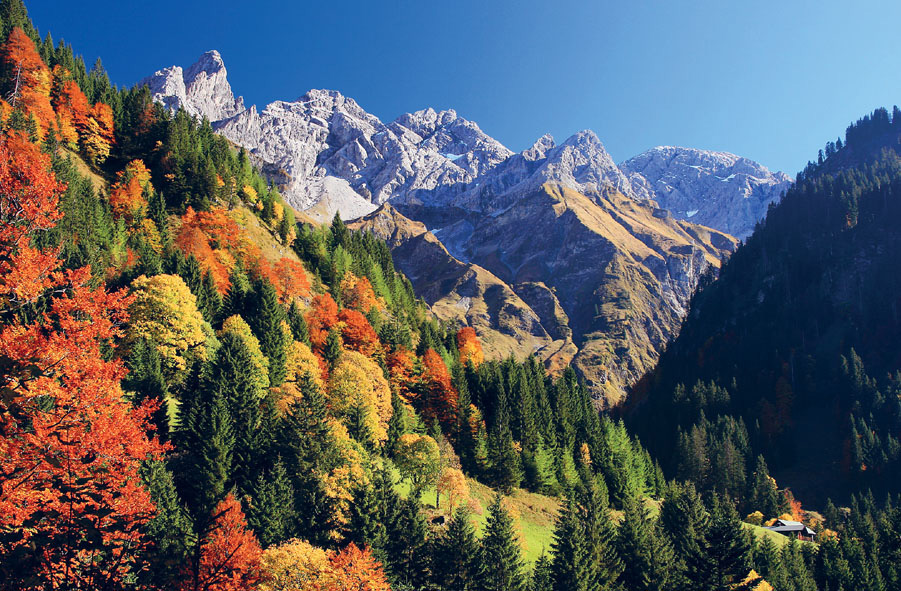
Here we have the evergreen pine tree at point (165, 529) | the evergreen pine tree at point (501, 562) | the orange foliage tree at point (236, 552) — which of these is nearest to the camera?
the orange foliage tree at point (236, 552)

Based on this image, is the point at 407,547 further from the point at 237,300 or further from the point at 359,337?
the point at 237,300

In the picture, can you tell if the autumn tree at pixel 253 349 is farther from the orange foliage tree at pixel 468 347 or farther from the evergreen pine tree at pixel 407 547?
the orange foliage tree at pixel 468 347

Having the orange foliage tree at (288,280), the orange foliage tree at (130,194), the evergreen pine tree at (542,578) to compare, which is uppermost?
the orange foliage tree at (130,194)

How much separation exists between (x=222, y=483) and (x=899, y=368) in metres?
213

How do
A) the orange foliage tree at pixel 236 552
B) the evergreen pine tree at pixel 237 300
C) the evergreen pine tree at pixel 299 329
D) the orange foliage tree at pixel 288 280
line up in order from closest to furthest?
the orange foliage tree at pixel 236 552
the evergreen pine tree at pixel 237 300
the evergreen pine tree at pixel 299 329
the orange foliage tree at pixel 288 280

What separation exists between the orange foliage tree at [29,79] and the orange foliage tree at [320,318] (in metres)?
52.2

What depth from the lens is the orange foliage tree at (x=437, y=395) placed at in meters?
88.1

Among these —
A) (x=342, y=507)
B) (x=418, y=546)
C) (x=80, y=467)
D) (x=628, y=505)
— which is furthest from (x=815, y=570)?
(x=80, y=467)

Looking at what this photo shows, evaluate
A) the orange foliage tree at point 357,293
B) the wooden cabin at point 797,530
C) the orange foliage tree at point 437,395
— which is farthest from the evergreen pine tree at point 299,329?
the wooden cabin at point 797,530

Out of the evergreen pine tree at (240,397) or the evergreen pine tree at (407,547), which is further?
the evergreen pine tree at (240,397)

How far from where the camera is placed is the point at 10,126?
74.6 metres

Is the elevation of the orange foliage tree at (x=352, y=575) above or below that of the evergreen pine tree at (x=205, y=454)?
below

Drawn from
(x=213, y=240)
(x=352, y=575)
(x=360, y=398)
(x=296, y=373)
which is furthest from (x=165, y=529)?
(x=213, y=240)

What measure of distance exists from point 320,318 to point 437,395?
25.0m
